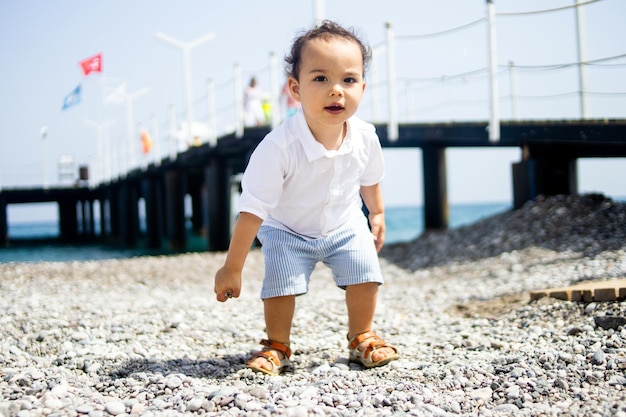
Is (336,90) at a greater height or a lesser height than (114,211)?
greater

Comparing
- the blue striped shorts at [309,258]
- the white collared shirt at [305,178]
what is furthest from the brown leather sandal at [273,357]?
the white collared shirt at [305,178]

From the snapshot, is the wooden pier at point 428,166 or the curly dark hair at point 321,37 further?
the wooden pier at point 428,166

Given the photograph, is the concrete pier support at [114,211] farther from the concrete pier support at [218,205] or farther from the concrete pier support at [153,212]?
the concrete pier support at [218,205]

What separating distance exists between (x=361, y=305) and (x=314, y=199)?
502mm

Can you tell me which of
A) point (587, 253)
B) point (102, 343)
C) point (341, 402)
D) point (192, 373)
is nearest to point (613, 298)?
point (341, 402)

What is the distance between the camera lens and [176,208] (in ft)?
55.4

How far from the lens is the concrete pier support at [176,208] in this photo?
16922 millimetres

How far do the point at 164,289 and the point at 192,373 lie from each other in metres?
4.14

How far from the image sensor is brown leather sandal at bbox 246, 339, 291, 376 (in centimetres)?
254

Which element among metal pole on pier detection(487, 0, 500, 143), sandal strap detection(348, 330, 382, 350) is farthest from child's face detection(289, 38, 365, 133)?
metal pole on pier detection(487, 0, 500, 143)

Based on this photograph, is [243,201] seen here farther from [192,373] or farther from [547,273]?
[547,273]

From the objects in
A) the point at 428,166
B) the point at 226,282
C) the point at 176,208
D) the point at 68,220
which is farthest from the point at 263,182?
the point at 68,220

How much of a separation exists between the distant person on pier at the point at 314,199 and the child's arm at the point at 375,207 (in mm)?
82

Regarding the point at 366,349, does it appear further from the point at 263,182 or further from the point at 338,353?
the point at 263,182
